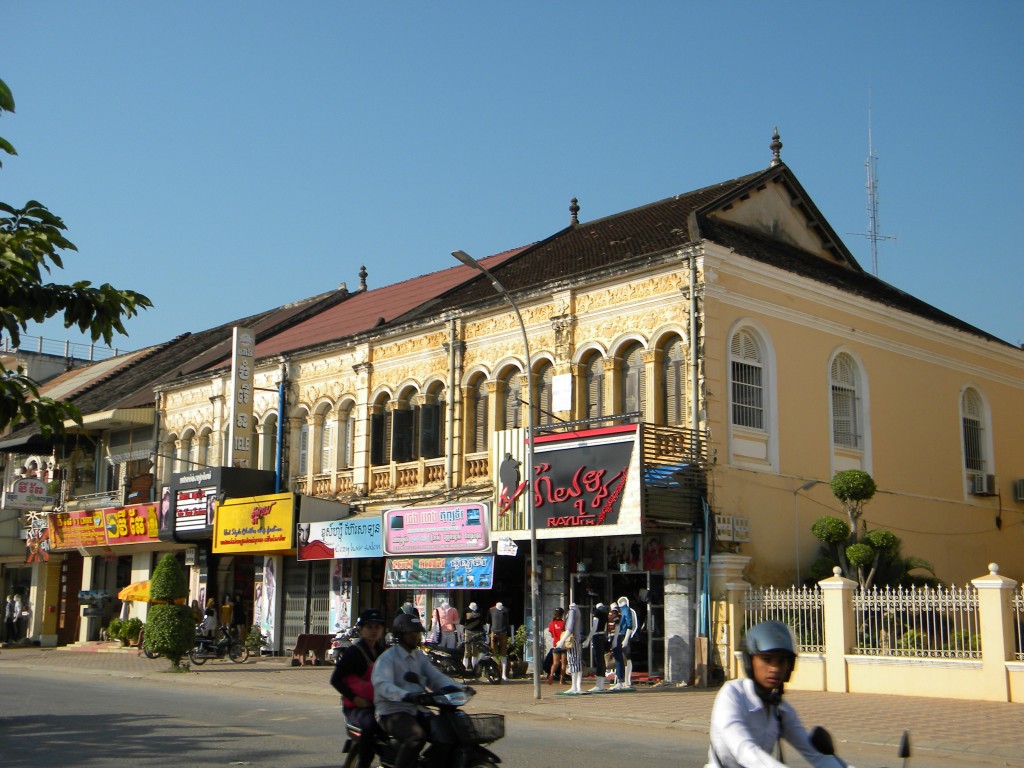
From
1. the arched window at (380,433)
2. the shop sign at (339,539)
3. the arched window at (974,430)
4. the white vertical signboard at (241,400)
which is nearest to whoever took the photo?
the shop sign at (339,539)

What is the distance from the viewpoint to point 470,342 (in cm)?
2680

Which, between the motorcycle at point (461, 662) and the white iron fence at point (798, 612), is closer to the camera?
the white iron fence at point (798, 612)

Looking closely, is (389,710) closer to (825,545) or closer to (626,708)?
(626,708)

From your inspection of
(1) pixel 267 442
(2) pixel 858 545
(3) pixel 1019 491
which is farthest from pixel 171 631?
(3) pixel 1019 491

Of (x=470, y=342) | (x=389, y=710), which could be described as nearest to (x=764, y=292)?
(x=470, y=342)

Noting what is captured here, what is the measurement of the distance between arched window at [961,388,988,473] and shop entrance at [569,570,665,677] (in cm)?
1059

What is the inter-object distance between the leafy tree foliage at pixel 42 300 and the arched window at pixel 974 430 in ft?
81.9

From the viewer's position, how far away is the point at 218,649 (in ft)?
91.0

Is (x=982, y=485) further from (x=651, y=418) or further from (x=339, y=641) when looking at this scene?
(x=339, y=641)

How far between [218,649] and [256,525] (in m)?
3.24

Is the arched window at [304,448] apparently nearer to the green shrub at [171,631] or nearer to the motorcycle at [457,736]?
the green shrub at [171,631]

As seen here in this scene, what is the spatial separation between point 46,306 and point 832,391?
2008 centimetres

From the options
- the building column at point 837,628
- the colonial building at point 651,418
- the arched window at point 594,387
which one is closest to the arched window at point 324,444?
the colonial building at point 651,418

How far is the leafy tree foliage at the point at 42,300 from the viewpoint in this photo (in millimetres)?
7855
